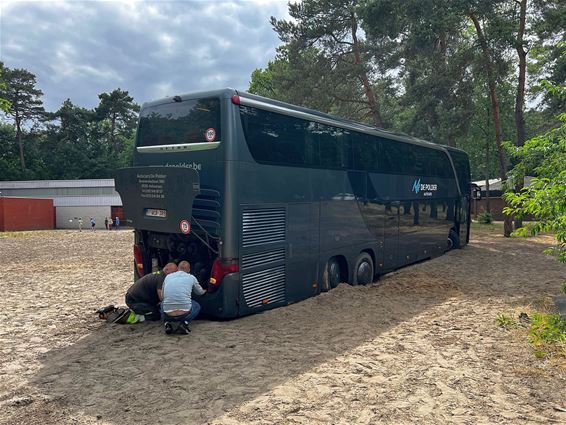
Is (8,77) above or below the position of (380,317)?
above

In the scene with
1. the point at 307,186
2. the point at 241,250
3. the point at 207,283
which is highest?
the point at 307,186

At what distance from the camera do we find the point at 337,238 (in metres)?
9.43

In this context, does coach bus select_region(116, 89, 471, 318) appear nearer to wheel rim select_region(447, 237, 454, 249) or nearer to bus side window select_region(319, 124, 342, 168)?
bus side window select_region(319, 124, 342, 168)

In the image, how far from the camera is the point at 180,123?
25.0 feet

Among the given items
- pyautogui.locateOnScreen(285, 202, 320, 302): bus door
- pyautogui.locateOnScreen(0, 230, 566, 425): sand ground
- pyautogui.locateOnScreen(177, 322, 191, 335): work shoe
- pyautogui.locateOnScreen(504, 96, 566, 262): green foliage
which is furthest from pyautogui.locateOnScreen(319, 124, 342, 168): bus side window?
pyautogui.locateOnScreen(177, 322, 191, 335): work shoe

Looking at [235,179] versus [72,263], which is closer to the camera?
[235,179]

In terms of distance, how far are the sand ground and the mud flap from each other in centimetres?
173

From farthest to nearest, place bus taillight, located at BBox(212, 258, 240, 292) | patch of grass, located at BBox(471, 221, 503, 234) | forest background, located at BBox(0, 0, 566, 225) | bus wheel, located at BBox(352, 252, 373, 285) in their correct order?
patch of grass, located at BBox(471, 221, 503, 234) → forest background, located at BBox(0, 0, 566, 225) → bus wheel, located at BBox(352, 252, 373, 285) → bus taillight, located at BBox(212, 258, 240, 292)

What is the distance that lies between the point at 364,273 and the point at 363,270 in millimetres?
93

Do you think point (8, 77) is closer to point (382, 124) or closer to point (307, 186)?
point (382, 124)

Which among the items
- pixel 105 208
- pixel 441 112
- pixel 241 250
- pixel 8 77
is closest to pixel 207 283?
pixel 241 250

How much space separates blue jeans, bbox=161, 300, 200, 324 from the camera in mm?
6695

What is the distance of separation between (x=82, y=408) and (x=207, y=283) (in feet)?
10.7

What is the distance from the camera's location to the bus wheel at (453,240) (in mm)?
16533
